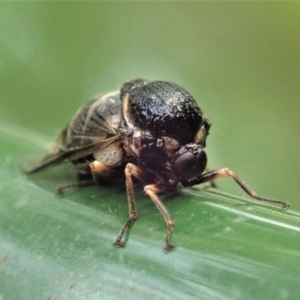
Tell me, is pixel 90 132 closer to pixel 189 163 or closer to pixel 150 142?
pixel 150 142

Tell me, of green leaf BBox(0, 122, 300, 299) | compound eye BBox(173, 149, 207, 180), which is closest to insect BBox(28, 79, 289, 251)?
compound eye BBox(173, 149, 207, 180)

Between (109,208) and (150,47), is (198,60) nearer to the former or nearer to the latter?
(150,47)

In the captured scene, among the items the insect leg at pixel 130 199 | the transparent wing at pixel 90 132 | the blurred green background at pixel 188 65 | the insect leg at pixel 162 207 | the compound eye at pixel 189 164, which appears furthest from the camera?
the blurred green background at pixel 188 65

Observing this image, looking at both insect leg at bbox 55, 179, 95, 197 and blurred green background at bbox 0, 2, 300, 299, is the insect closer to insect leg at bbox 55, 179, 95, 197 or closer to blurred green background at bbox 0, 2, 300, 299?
insect leg at bbox 55, 179, 95, 197

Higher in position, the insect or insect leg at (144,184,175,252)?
the insect

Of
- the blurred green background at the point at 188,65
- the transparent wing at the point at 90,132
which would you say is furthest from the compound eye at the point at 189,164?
the blurred green background at the point at 188,65

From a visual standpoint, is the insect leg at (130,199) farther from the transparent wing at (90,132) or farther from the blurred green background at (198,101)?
the transparent wing at (90,132)

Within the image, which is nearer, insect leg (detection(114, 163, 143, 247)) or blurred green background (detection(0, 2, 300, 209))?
insect leg (detection(114, 163, 143, 247))

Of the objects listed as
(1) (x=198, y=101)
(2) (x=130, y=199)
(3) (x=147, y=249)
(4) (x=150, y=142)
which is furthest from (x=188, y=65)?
(3) (x=147, y=249)
